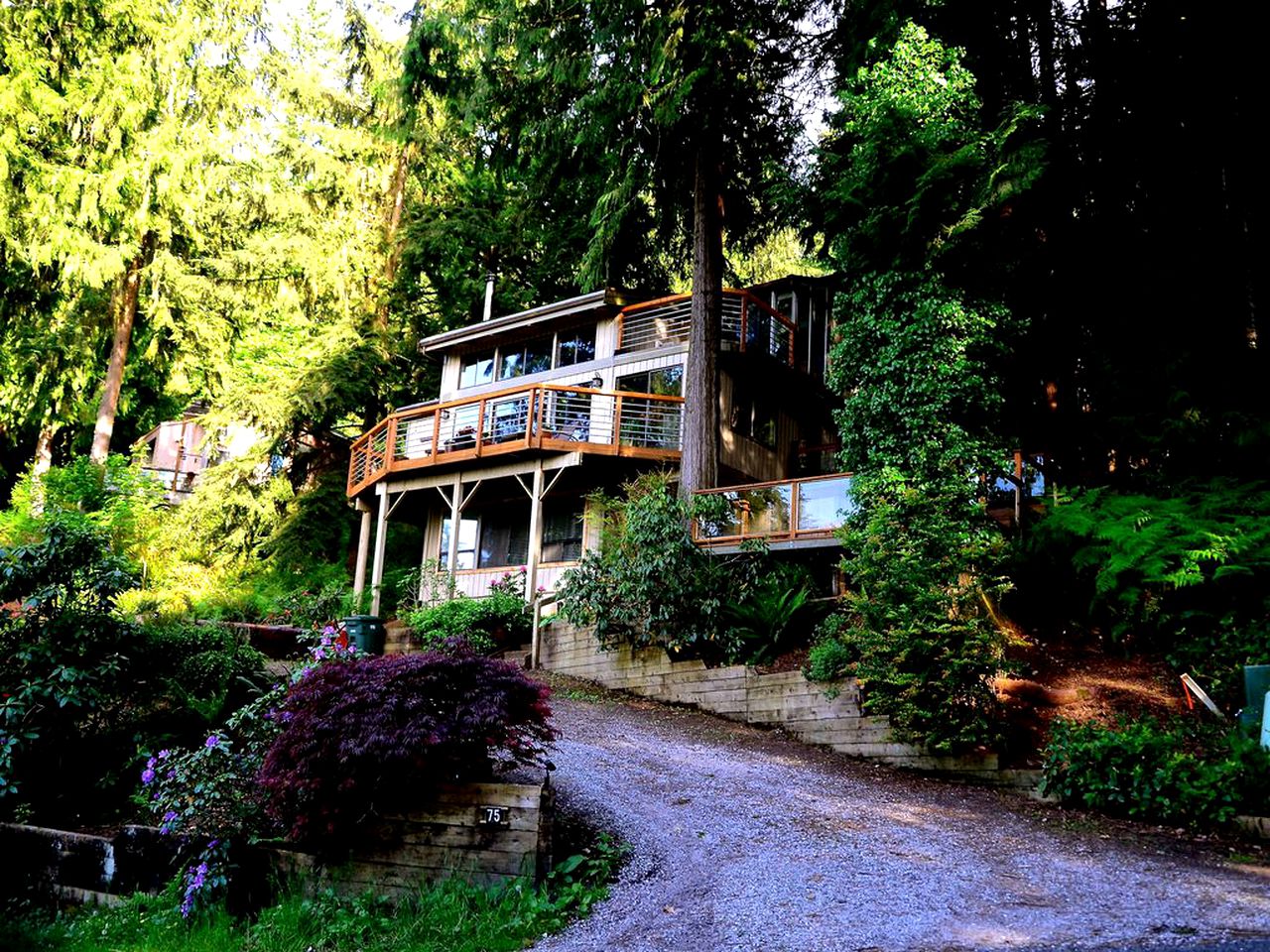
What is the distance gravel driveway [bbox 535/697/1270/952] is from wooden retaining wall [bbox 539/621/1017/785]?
1.33 feet

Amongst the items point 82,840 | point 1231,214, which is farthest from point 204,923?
point 1231,214

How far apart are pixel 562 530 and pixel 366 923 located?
50.2ft

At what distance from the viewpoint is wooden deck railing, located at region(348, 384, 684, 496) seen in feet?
65.0

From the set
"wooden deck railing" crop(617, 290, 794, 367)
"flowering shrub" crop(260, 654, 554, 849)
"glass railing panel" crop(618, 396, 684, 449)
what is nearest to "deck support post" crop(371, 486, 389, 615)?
"glass railing panel" crop(618, 396, 684, 449)

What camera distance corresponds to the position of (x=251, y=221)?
2603 centimetres

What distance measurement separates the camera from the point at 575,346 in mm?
23234

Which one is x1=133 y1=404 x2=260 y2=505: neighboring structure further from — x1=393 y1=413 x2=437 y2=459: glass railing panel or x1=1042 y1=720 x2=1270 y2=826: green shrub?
x1=1042 y1=720 x2=1270 y2=826: green shrub

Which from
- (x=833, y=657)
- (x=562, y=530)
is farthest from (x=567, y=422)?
(x=833, y=657)

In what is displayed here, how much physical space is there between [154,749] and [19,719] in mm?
1188

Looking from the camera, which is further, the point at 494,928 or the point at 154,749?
the point at 154,749

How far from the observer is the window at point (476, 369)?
2445 centimetres

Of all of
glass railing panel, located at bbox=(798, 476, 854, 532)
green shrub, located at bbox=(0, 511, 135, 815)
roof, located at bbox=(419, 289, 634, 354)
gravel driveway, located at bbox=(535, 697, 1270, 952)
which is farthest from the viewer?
roof, located at bbox=(419, 289, 634, 354)

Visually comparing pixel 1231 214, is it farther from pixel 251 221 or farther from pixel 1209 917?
pixel 251 221

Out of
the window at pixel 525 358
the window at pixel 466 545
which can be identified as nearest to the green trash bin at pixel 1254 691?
the window at pixel 466 545
